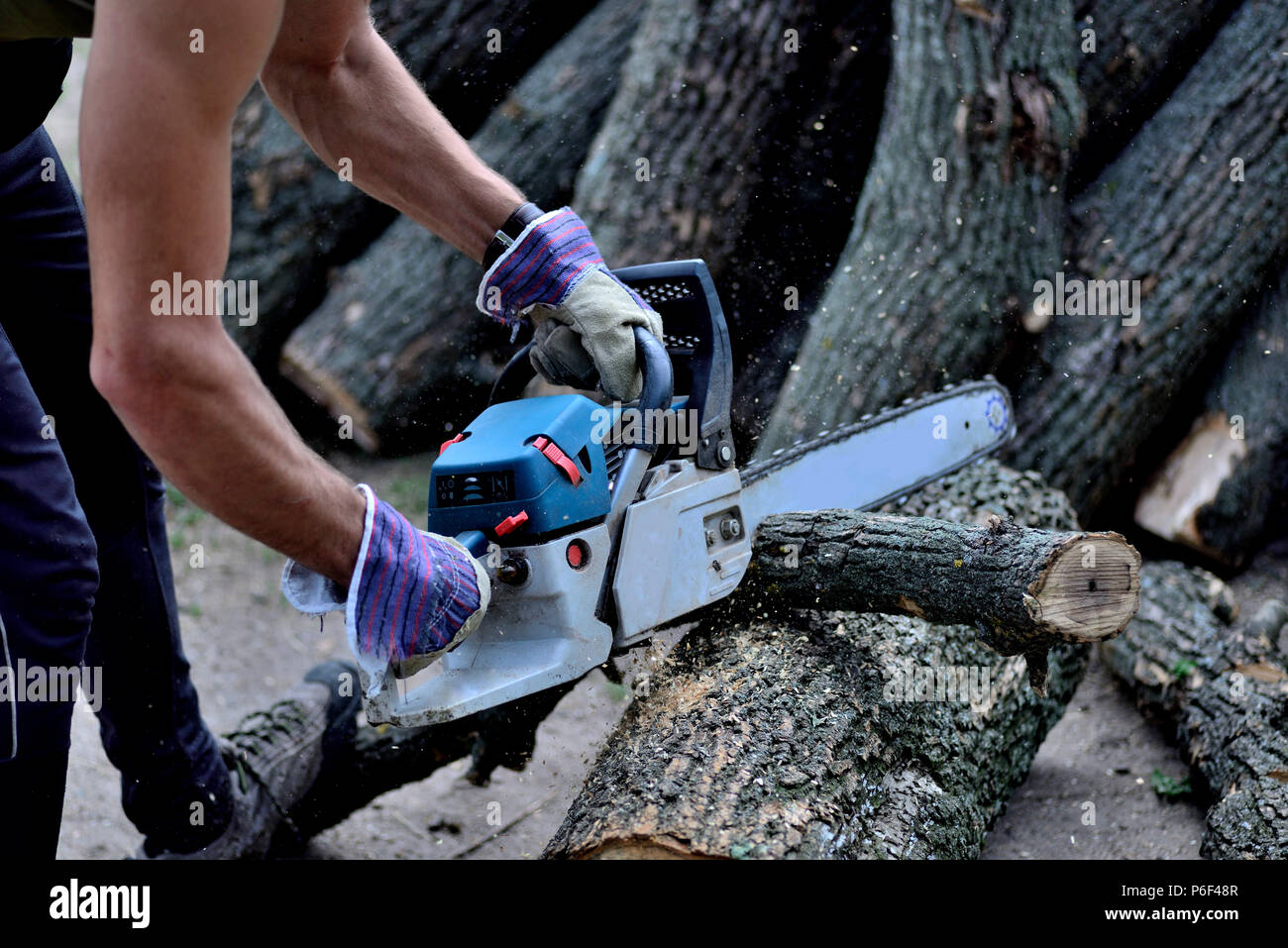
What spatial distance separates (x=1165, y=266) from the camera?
311 centimetres

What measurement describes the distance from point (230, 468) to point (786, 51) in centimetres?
257

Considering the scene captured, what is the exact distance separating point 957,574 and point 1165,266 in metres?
1.77

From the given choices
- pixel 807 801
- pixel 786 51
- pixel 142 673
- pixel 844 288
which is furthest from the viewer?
pixel 786 51

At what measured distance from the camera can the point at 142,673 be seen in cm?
200

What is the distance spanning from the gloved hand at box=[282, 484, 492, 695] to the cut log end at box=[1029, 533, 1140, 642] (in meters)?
0.89

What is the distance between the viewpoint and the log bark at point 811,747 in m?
1.54

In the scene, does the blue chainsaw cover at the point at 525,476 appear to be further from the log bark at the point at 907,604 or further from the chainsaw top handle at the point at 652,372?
the log bark at the point at 907,604

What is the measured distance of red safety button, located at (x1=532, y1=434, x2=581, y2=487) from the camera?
162cm

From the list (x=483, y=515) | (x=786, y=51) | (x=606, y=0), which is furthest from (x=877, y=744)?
(x=606, y=0)

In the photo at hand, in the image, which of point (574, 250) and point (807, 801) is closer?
point (807, 801)

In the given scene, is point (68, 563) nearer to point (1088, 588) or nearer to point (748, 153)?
point (1088, 588)

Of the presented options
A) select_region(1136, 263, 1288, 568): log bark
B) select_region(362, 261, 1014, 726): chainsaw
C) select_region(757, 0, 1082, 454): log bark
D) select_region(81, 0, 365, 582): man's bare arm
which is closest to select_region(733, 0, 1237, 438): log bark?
select_region(757, 0, 1082, 454): log bark

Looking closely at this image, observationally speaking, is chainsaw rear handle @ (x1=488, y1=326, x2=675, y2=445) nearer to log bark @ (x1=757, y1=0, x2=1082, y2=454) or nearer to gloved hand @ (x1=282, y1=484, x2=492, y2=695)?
gloved hand @ (x1=282, y1=484, x2=492, y2=695)

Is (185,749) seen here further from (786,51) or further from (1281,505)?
(1281,505)
